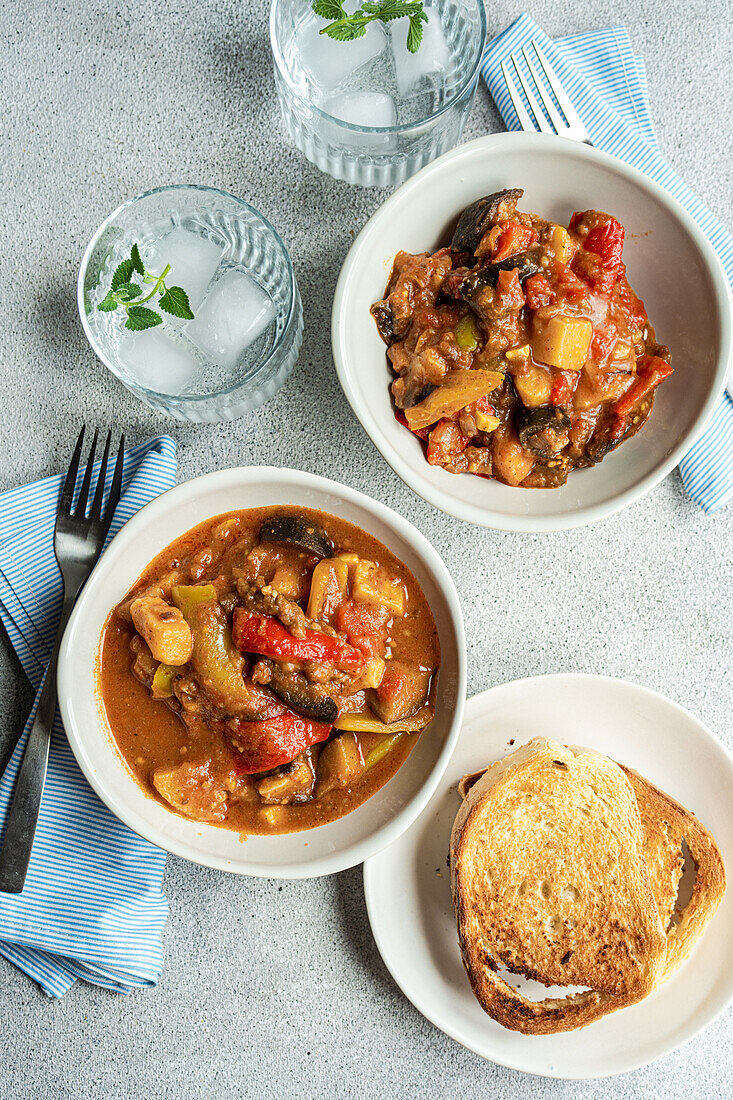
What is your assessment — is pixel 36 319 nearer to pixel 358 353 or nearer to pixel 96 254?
pixel 96 254

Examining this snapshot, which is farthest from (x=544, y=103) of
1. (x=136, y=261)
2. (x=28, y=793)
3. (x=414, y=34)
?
(x=28, y=793)

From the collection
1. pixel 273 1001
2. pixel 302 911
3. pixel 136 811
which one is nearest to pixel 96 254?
pixel 136 811

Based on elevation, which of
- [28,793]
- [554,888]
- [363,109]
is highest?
[363,109]

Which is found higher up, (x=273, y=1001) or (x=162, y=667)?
(x=162, y=667)

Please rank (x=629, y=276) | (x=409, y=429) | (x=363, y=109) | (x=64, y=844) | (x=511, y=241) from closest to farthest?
1. (x=511, y=241)
2. (x=409, y=429)
3. (x=629, y=276)
4. (x=363, y=109)
5. (x=64, y=844)

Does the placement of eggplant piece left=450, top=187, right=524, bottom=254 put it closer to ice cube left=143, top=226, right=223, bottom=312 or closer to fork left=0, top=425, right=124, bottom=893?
ice cube left=143, top=226, right=223, bottom=312

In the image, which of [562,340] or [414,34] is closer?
[562,340]

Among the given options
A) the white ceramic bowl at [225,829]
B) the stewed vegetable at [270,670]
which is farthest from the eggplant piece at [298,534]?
the white ceramic bowl at [225,829]

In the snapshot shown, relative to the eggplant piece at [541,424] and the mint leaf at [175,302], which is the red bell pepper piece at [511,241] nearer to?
the eggplant piece at [541,424]

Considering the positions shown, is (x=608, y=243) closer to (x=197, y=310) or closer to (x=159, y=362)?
(x=197, y=310)
